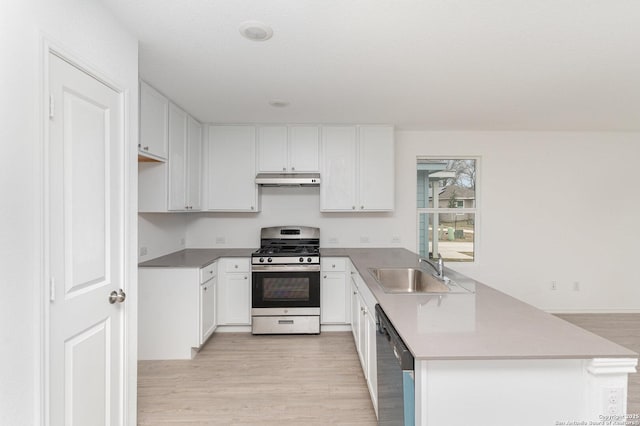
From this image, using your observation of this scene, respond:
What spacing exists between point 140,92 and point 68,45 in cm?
116

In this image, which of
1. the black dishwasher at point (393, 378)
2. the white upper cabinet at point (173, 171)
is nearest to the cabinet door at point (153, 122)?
the white upper cabinet at point (173, 171)

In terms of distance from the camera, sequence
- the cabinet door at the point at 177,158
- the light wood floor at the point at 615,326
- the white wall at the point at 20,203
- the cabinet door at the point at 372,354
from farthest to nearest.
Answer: the light wood floor at the point at 615,326 → the cabinet door at the point at 177,158 → the cabinet door at the point at 372,354 → the white wall at the point at 20,203

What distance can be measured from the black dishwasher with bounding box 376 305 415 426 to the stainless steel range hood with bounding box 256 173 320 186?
7.00 feet

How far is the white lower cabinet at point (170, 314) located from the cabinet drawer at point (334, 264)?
1360 mm

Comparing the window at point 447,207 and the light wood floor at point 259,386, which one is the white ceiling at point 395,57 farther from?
the light wood floor at point 259,386

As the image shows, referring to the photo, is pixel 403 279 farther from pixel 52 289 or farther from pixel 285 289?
pixel 52 289

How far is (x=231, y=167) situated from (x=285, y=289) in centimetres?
159

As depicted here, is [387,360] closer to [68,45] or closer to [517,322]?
[517,322]

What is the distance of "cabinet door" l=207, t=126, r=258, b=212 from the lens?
148 inches

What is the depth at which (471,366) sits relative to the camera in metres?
1.18

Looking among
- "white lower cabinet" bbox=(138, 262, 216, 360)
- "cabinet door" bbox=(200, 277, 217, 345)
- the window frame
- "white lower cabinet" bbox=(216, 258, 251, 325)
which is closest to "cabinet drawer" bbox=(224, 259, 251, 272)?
"white lower cabinet" bbox=(216, 258, 251, 325)

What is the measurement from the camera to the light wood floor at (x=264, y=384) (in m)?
2.13

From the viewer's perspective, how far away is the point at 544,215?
164 inches

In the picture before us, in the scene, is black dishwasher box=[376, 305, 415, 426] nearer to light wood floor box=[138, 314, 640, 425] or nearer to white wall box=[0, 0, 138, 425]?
light wood floor box=[138, 314, 640, 425]
